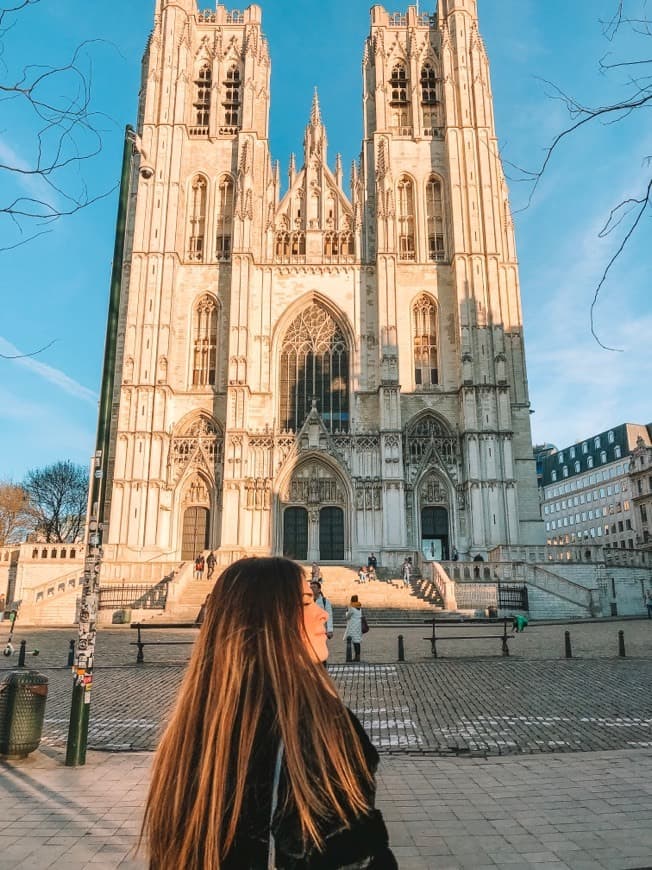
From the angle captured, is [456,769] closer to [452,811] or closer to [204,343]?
[452,811]

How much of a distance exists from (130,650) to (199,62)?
34865 mm

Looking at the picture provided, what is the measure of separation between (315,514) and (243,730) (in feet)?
101

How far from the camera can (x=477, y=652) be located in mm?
14680

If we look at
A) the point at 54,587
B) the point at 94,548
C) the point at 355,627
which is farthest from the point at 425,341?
the point at 94,548

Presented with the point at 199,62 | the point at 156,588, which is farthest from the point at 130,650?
the point at 199,62

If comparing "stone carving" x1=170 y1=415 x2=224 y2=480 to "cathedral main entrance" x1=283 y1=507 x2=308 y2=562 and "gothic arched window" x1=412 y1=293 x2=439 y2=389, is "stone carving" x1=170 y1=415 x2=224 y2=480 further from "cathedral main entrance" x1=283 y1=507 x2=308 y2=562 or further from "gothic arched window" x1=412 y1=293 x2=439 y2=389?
"gothic arched window" x1=412 y1=293 x2=439 y2=389

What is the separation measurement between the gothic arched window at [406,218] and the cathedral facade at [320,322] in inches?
4.2

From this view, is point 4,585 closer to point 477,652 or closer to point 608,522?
point 477,652

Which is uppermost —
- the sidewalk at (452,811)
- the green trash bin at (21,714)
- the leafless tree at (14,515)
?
the leafless tree at (14,515)

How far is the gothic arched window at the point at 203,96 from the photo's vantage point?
38625 mm

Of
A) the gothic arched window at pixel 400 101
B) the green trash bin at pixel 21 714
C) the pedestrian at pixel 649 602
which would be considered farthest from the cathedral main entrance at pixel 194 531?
the green trash bin at pixel 21 714

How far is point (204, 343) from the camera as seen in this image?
35.0 meters

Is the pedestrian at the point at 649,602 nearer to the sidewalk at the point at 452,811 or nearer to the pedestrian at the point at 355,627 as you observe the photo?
the pedestrian at the point at 355,627

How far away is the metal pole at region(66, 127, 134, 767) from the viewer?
20.2 feet
